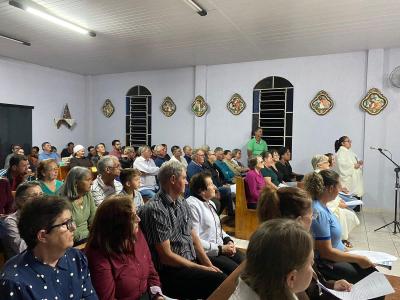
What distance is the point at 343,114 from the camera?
649 centimetres

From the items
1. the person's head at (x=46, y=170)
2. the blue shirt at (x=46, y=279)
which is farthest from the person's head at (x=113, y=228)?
the person's head at (x=46, y=170)

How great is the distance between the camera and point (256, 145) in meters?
6.96

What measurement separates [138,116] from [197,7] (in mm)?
4967

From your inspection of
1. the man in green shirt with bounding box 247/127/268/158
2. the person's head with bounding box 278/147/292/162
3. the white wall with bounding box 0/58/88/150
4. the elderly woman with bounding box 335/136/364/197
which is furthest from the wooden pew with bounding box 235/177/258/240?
the white wall with bounding box 0/58/88/150

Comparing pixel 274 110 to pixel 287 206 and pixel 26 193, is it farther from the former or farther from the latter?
pixel 26 193

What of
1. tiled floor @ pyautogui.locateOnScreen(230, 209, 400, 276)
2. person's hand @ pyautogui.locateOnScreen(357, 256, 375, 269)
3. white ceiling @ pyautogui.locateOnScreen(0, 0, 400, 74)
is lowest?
tiled floor @ pyautogui.locateOnScreen(230, 209, 400, 276)

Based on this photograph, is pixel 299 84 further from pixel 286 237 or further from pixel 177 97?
pixel 286 237

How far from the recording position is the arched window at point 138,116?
8.61m

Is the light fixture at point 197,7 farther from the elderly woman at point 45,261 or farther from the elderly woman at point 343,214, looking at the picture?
the elderly woman at point 45,261

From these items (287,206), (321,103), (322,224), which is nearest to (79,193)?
(287,206)

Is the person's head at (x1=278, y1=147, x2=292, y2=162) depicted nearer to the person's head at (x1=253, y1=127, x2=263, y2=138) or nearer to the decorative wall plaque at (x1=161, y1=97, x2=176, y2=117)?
the person's head at (x1=253, y1=127, x2=263, y2=138)

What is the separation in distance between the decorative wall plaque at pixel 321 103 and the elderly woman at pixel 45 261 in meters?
6.16

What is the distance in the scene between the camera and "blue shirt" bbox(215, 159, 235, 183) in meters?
6.26

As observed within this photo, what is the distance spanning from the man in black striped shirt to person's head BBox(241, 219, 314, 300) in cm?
103
